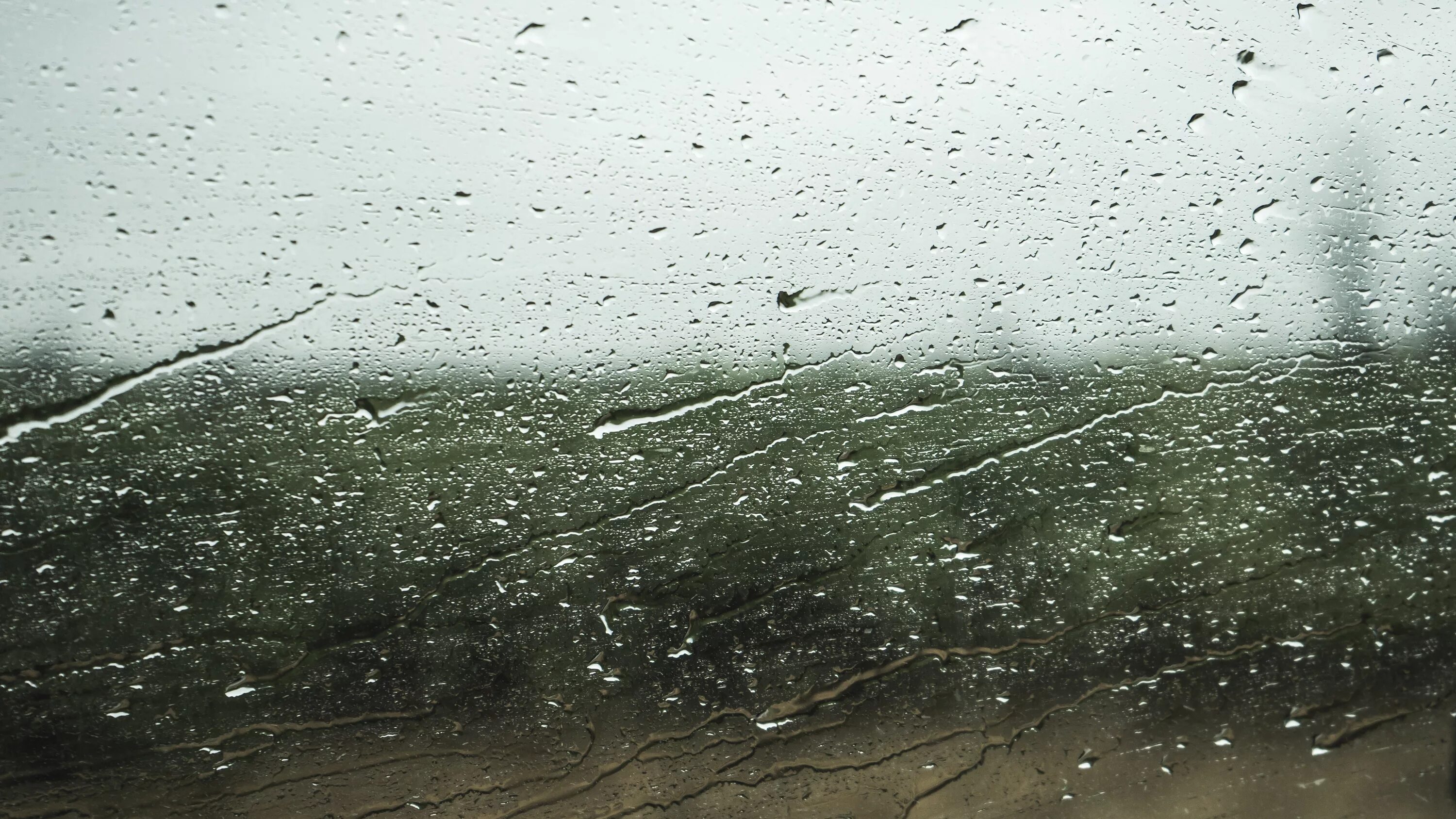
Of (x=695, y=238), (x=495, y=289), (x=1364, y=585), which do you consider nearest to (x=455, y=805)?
(x=495, y=289)

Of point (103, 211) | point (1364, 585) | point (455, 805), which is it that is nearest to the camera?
point (103, 211)

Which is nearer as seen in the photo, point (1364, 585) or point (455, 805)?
point (455, 805)

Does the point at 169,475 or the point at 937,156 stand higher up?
the point at 937,156

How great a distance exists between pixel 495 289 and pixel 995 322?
0.60m

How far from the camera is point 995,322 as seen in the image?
3.11 ft

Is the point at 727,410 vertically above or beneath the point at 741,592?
above

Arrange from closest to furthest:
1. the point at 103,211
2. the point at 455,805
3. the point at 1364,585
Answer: the point at 103,211 < the point at 455,805 < the point at 1364,585

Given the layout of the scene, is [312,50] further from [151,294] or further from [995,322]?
[995,322]

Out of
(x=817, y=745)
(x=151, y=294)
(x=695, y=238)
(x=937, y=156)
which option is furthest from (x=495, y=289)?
(x=817, y=745)

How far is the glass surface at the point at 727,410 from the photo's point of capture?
32.4 inches

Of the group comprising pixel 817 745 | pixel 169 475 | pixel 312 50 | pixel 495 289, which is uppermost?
pixel 312 50

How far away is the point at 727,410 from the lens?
920mm

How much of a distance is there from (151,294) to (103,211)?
0.32 feet

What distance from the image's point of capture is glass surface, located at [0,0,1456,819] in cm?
82
